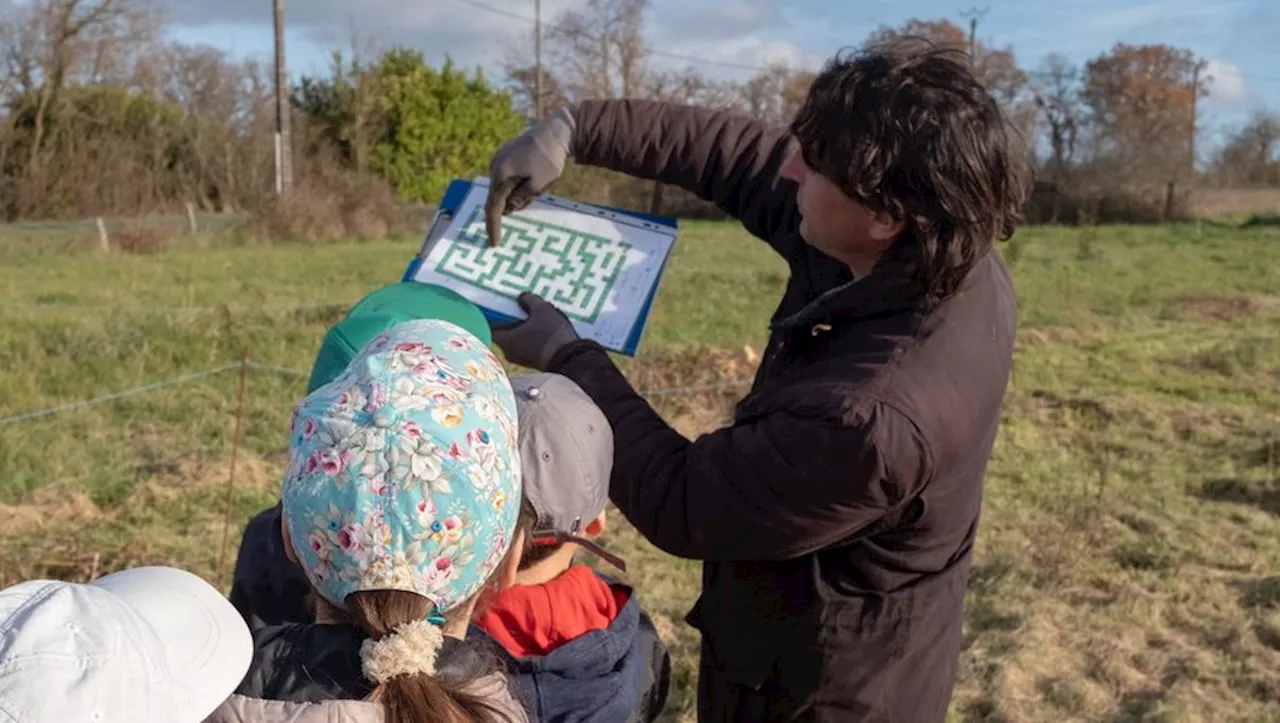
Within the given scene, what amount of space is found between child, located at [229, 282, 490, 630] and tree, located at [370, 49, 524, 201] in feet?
83.4

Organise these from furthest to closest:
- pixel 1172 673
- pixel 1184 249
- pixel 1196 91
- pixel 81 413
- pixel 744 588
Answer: pixel 1196 91, pixel 1184 249, pixel 81 413, pixel 1172 673, pixel 744 588

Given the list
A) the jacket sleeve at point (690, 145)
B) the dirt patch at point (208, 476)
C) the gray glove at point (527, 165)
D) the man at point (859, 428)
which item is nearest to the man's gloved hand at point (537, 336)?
the man at point (859, 428)

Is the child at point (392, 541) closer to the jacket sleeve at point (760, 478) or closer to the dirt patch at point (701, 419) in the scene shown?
the jacket sleeve at point (760, 478)

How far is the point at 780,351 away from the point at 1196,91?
4036 centimetres

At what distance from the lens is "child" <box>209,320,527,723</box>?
4.11ft

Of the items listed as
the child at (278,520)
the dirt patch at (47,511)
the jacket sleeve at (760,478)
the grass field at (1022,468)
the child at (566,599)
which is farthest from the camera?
the dirt patch at (47,511)

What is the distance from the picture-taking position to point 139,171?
2356 centimetres

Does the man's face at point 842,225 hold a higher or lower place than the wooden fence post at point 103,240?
higher

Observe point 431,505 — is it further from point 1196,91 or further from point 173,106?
point 1196,91

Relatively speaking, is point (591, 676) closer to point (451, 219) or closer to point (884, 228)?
point (884, 228)

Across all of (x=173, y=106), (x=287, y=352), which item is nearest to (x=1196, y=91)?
(x=173, y=106)

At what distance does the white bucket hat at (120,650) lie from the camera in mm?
962

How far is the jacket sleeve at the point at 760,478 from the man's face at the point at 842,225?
0.89 ft

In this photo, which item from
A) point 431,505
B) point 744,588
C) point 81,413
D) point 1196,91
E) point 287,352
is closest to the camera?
point 431,505
